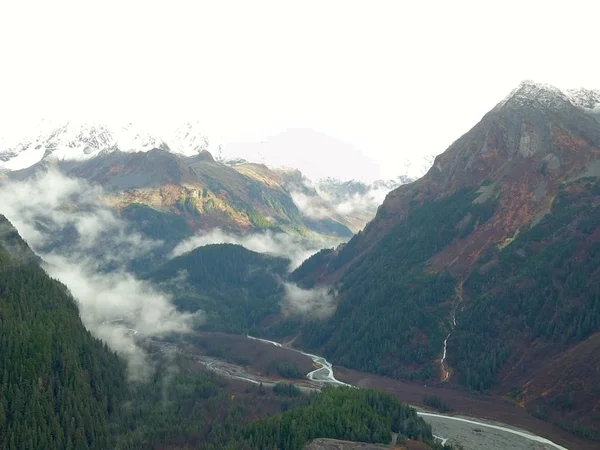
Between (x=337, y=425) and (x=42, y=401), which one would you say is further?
(x=42, y=401)

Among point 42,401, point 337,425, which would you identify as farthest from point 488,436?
point 42,401

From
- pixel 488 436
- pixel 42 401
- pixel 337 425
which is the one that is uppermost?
pixel 42 401

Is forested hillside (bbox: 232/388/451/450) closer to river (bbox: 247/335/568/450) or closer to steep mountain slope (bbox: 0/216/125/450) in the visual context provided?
river (bbox: 247/335/568/450)

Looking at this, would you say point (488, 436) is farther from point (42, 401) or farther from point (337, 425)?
point (42, 401)

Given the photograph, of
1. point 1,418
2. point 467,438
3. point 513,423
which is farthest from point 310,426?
point 1,418

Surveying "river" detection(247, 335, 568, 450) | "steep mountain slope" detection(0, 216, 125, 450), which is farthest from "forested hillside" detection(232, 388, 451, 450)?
"steep mountain slope" detection(0, 216, 125, 450)

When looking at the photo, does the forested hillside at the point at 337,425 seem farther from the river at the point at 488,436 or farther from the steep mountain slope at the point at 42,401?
the steep mountain slope at the point at 42,401

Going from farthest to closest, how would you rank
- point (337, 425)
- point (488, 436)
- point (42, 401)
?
point (488, 436)
point (42, 401)
point (337, 425)

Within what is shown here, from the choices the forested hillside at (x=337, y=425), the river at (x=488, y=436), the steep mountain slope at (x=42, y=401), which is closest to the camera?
the forested hillside at (x=337, y=425)

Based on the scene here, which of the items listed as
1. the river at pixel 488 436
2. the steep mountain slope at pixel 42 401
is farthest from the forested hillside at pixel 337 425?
the steep mountain slope at pixel 42 401

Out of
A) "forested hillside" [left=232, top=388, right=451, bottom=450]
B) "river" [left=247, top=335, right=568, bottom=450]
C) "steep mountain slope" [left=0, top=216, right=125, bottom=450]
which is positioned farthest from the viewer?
"river" [left=247, top=335, right=568, bottom=450]

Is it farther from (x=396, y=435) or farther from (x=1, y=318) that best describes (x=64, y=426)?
(x=396, y=435)

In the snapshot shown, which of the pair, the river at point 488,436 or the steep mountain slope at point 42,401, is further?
the river at point 488,436
